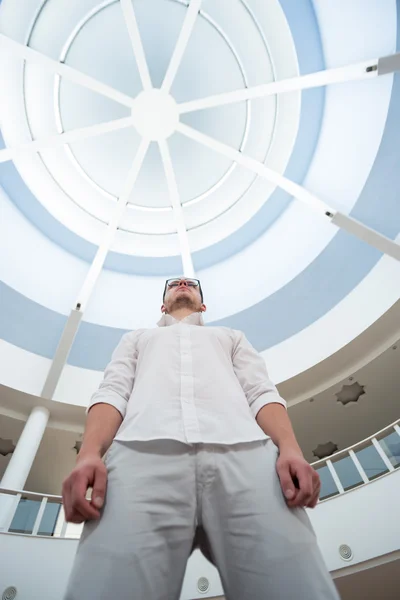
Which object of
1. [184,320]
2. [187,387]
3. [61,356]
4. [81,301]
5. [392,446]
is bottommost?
[187,387]

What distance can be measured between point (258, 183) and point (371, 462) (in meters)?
8.94

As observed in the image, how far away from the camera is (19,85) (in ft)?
35.8

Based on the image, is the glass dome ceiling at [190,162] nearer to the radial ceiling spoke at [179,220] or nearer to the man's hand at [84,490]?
the radial ceiling spoke at [179,220]

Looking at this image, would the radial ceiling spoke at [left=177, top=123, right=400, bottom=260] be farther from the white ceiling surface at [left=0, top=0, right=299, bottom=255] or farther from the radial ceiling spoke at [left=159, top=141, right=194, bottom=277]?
the radial ceiling spoke at [left=159, top=141, right=194, bottom=277]

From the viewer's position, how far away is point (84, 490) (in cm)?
148

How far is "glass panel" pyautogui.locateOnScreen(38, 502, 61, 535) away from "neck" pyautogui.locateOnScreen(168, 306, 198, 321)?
5823 mm

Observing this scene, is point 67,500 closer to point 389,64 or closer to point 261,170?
point 389,64

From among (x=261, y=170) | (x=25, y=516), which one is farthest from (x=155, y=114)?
(x=25, y=516)

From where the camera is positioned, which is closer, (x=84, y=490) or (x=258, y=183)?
(x=84, y=490)

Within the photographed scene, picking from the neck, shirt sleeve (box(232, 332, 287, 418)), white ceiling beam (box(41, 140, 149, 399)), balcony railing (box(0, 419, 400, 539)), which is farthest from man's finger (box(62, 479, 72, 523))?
white ceiling beam (box(41, 140, 149, 399))

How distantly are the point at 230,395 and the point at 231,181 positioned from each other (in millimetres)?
12191

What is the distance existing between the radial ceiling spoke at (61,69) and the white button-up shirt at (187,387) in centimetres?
1028

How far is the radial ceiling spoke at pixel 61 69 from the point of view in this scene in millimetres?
9633

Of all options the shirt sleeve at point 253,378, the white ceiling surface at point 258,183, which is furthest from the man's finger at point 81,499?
the white ceiling surface at point 258,183
